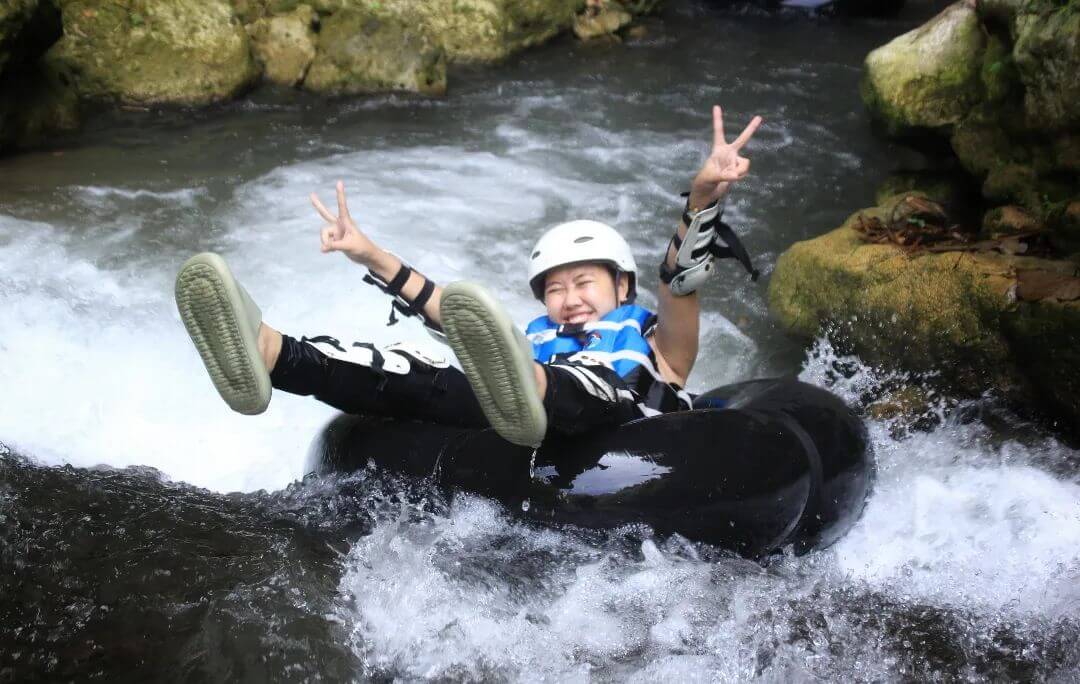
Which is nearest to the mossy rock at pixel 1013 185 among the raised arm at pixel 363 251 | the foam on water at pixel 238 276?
the foam on water at pixel 238 276

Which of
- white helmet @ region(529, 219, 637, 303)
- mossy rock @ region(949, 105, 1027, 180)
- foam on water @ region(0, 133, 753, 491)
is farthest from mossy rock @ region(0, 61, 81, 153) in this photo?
mossy rock @ region(949, 105, 1027, 180)

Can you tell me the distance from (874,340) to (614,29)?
708 centimetres

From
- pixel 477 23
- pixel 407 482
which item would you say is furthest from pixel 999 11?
pixel 477 23

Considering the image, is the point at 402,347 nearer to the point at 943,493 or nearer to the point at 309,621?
the point at 309,621

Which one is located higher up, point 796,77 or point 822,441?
point 822,441

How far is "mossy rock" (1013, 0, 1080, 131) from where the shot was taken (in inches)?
159

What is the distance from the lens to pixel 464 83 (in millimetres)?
8773

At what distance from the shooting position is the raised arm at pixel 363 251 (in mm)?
3406

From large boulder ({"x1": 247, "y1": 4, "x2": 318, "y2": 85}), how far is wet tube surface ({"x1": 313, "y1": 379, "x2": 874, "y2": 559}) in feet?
19.5

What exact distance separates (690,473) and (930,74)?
372cm

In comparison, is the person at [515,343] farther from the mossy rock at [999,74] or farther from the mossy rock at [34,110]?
the mossy rock at [34,110]

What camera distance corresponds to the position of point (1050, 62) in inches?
163

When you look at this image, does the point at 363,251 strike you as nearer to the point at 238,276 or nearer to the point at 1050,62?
the point at 238,276

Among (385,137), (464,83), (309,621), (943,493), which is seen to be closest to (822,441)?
(943,493)
